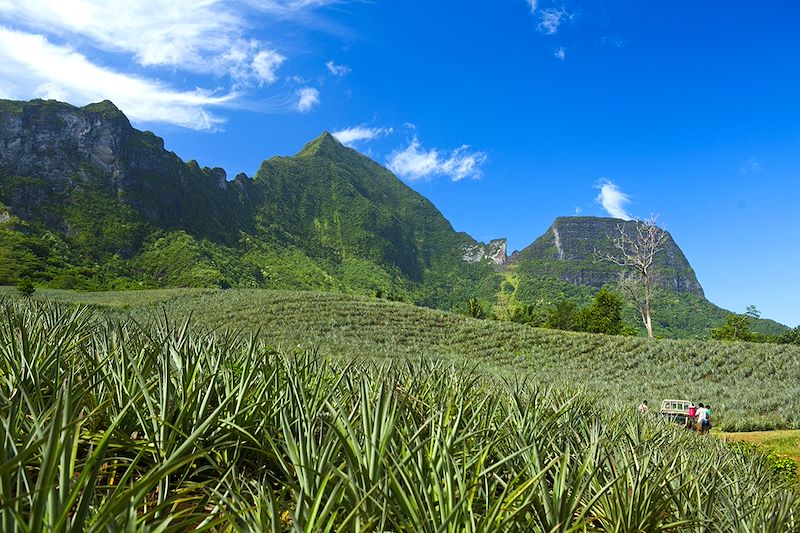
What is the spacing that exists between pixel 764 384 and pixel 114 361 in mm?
28130

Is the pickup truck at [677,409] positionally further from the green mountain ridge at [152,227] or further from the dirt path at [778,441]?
the green mountain ridge at [152,227]

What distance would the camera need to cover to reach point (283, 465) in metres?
2.00

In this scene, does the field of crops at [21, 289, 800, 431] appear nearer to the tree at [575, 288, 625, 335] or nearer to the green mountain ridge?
the tree at [575, 288, 625, 335]

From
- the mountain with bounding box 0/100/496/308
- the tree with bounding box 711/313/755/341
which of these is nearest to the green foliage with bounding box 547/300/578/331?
the tree with bounding box 711/313/755/341

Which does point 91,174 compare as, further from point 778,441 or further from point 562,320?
point 778,441

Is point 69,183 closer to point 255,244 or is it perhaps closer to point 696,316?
point 255,244

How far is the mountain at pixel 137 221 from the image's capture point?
96625 millimetres

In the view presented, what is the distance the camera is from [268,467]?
8.56ft

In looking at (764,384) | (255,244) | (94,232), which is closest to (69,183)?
(94,232)

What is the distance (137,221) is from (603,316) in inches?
4244

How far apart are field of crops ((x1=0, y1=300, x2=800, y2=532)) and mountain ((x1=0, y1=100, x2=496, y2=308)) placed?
7140 cm

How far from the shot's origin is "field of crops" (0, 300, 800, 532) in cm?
142

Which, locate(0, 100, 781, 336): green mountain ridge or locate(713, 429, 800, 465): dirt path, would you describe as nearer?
locate(713, 429, 800, 465): dirt path

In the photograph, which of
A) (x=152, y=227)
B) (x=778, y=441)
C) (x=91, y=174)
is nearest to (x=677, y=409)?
(x=778, y=441)
